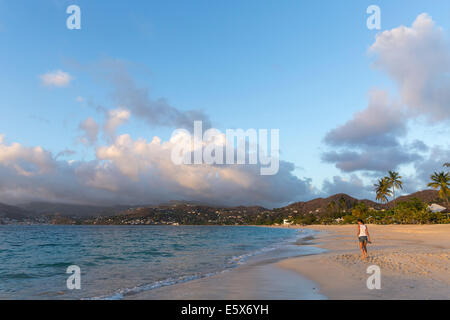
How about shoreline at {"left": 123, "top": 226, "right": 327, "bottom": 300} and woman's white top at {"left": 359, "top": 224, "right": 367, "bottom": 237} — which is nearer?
shoreline at {"left": 123, "top": 226, "right": 327, "bottom": 300}

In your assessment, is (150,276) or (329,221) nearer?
(150,276)

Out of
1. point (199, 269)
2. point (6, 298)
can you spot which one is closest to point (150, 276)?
point (199, 269)

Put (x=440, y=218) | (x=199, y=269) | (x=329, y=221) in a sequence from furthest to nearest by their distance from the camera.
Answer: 1. (x=329, y=221)
2. (x=440, y=218)
3. (x=199, y=269)

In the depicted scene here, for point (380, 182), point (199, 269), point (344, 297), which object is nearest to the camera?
point (344, 297)

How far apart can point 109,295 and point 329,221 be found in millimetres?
192760

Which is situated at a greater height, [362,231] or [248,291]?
[362,231]

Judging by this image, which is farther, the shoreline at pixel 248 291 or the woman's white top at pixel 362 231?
the woman's white top at pixel 362 231

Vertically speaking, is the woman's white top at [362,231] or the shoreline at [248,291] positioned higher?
the woman's white top at [362,231]

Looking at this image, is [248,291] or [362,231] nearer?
[248,291]

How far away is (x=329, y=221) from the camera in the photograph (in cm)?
18688

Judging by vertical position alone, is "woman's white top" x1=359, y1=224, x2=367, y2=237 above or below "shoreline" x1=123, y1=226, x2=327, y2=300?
above
